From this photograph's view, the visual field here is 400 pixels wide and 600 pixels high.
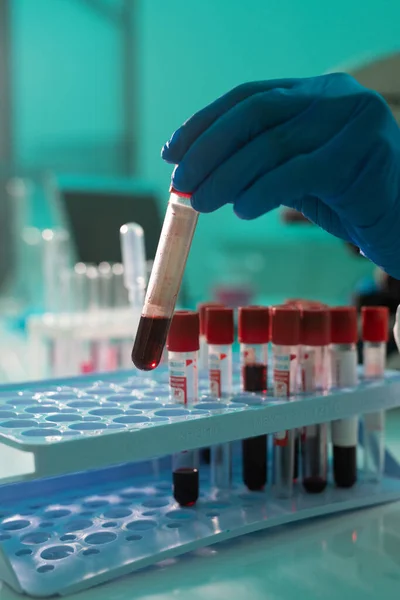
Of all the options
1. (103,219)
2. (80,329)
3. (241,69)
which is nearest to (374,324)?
(80,329)

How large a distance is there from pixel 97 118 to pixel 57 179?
218 centimetres

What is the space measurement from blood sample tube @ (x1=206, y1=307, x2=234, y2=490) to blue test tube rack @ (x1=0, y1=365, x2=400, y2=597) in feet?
0.10

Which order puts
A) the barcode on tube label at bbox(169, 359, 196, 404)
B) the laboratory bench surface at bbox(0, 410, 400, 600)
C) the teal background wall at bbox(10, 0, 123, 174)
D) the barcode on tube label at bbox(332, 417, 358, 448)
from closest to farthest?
the laboratory bench surface at bbox(0, 410, 400, 600), the barcode on tube label at bbox(169, 359, 196, 404), the barcode on tube label at bbox(332, 417, 358, 448), the teal background wall at bbox(10, 0, 123, 174)

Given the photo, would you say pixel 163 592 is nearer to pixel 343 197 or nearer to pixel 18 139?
pixel 343 197

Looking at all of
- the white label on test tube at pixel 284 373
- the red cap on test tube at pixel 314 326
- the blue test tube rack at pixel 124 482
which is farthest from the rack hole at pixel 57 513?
the red cap on test tube at pixel 314 326

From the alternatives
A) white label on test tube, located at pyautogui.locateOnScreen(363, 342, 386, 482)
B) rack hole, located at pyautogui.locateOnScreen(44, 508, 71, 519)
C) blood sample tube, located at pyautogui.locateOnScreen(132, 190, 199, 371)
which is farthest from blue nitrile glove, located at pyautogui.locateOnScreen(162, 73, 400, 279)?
rack hole, located at pyautogui.locateOnScreen(44, 508, 71, 519)

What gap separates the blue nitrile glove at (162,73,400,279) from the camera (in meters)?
0.75

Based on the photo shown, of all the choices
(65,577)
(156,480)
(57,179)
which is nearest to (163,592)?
(65,577)

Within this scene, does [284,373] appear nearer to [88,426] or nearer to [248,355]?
[248,355]

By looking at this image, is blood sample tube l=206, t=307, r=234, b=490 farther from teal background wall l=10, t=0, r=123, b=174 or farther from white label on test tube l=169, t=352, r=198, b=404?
teal background wall l=10, t=0, r=123, b=174

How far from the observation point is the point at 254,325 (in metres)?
0.98

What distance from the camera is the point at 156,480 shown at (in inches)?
41.4

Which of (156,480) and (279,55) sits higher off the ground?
(279,55)

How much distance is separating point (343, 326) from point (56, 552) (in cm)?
53
